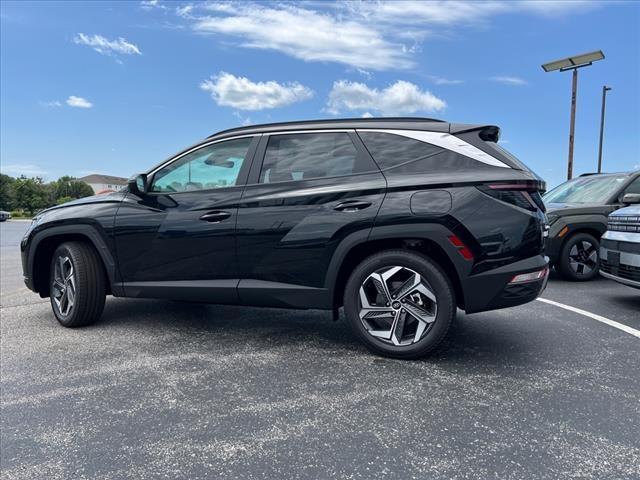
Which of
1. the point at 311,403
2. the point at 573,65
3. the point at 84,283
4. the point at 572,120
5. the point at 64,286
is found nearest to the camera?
the point at 311,403

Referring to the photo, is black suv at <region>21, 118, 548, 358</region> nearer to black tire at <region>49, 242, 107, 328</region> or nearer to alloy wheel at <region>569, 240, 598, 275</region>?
black tire at <region>49, 242, 107, 328</region>

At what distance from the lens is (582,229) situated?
6891mm

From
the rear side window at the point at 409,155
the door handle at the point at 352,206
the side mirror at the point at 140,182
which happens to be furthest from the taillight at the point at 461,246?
the side mirror at the point at 140,182

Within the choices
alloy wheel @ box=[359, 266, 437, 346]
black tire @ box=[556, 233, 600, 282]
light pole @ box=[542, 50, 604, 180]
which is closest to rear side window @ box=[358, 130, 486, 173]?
alloy wheel @ box=[359, 266, 437, 346]

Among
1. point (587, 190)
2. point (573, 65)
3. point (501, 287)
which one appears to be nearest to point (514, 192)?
point (501, 287)

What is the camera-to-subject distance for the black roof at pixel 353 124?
3.52 metres

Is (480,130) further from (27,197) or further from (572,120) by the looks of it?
(27,197)

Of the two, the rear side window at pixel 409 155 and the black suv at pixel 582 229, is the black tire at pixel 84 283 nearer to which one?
the rear side window at pixel 409 155

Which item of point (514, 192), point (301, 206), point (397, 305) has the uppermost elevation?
point (514, 192)

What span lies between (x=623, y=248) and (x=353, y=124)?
3473 mm

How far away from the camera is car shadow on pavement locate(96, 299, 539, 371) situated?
362cm

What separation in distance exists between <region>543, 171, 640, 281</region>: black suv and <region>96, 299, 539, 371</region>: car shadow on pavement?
294 centimetres

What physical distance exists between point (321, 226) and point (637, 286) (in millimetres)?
3594

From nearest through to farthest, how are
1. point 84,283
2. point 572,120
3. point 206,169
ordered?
point 206,169
point 84,283
point 572,120
